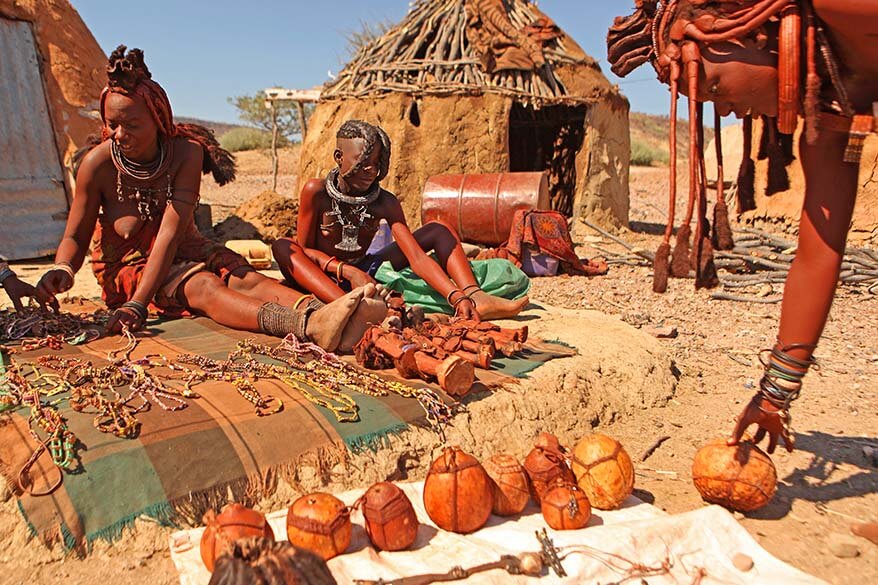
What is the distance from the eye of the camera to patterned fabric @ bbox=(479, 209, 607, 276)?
7715mm

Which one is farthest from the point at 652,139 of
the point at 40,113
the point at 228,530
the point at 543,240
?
the point at 228,530

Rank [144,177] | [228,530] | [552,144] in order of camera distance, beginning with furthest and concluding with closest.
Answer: [552,144]
[144,177]
[228,530]

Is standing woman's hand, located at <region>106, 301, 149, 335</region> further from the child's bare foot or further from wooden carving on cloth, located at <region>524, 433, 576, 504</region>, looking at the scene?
wooden carving on cloth, located at <region>524, 433, 576, 504</region>

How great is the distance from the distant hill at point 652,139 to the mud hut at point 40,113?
26.2m

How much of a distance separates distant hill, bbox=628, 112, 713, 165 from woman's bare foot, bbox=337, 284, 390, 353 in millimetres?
29215

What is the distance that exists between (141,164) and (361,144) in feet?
4.19

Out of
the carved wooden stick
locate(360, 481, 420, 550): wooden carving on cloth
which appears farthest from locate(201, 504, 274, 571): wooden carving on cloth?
the carved wooden stick

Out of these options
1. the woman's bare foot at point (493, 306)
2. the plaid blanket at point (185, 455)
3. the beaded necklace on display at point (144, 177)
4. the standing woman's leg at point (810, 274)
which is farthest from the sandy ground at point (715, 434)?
the beaded necklace on display at point (144, 177)

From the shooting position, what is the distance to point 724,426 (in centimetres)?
341

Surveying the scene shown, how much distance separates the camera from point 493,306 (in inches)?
165

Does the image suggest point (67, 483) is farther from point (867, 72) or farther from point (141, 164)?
point (867, 72)

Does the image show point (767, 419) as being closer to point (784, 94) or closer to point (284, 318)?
point (784, 94)

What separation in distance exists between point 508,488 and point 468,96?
28.4 feet

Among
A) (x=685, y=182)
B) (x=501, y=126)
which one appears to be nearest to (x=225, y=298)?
(x=501, y=126)
